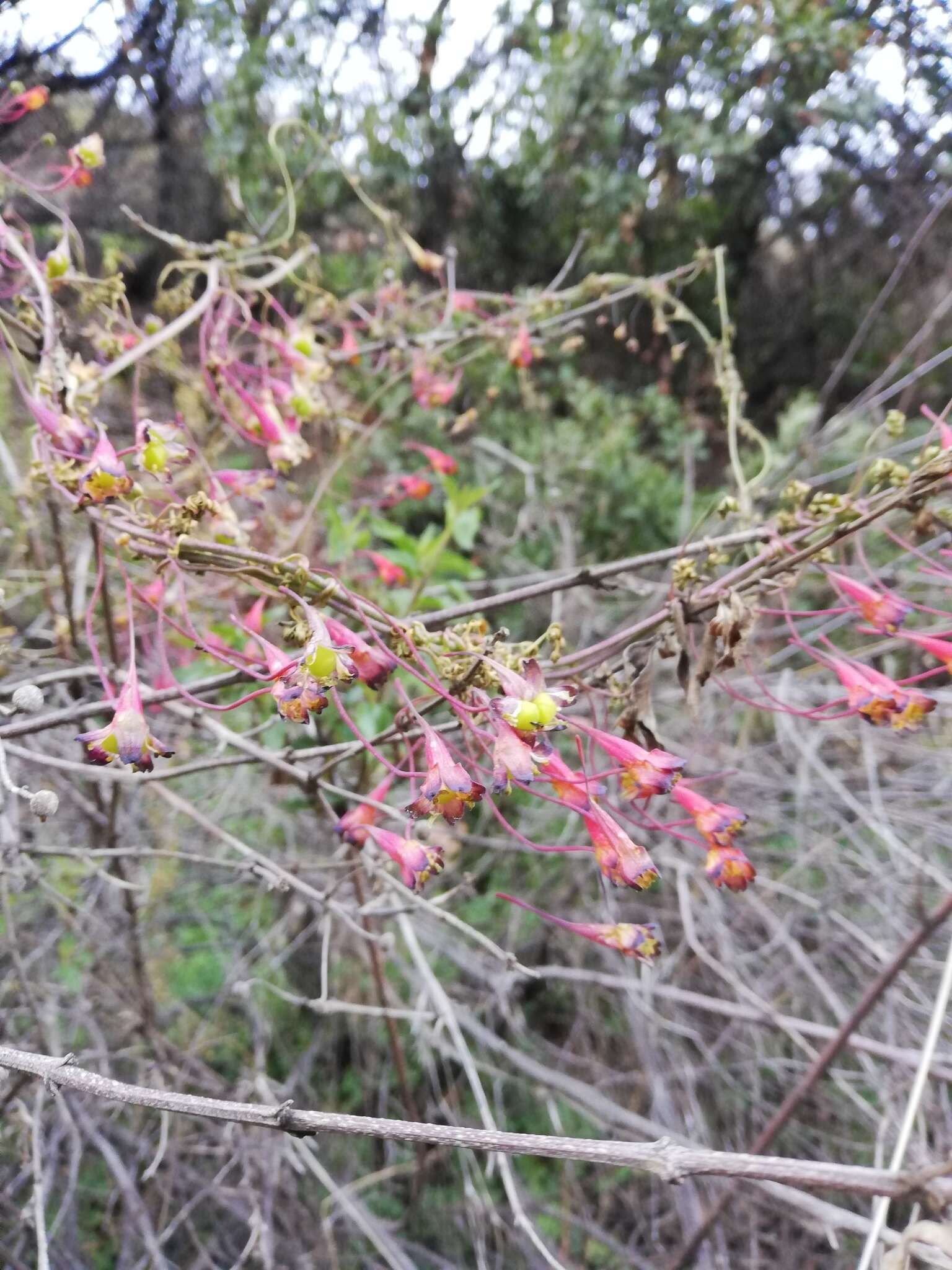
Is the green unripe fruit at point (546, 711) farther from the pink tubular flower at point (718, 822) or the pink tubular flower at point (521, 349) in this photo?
the pink tubular flower at point (521, 349)

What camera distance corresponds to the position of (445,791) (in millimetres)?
495

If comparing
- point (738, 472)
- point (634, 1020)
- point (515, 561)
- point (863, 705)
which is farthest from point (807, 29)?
point (634, 1020)

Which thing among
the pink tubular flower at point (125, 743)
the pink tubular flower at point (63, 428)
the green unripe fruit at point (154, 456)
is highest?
the pink tubular flower at point (63, 428)

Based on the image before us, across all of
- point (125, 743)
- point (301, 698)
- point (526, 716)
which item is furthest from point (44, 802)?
point (526, 716)

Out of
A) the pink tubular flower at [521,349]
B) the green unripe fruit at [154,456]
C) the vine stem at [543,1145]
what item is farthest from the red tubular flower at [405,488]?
the vine stem at [543,1145]

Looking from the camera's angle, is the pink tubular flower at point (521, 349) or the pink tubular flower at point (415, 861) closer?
the pink tubular flower at point (415, 861)

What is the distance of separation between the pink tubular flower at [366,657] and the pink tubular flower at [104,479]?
7.2 inches

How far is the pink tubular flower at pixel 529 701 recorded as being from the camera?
0.48m

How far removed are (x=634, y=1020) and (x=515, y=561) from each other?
42.1 inches

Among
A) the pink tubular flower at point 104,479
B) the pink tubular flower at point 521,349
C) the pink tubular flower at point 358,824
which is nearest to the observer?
the pink tubular flower at point 104,479

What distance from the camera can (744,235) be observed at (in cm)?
278

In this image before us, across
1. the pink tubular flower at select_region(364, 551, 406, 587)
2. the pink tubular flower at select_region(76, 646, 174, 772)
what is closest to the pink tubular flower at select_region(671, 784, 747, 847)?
the pink tubular flower at select_region(76, 646, 174, 772)

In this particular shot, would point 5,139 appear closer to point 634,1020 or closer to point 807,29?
point 807,29

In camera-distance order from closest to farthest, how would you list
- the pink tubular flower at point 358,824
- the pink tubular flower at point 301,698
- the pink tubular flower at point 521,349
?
the pink tubular flower at point 301,698 → the pink tubular flower at point 358,824 → the pink tubular flower at point 521,349
